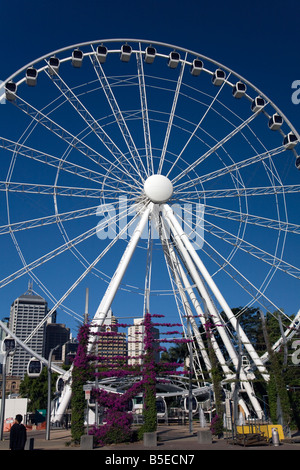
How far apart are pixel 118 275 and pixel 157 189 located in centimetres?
675

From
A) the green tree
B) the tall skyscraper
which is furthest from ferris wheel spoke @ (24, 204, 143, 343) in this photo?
the tall skyscraper

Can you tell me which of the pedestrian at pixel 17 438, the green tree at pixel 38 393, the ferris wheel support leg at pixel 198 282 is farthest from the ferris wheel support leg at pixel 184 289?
the green tree at pixel 38 393

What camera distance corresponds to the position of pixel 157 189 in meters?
31.4

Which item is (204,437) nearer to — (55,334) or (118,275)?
(118,275)

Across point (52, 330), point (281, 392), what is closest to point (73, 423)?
point (281, 392)

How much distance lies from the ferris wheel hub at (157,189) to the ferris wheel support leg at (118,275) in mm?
820

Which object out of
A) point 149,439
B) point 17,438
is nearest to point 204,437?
point 149,439

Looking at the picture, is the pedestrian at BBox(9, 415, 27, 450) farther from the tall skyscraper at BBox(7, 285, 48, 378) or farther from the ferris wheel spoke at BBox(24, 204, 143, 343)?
the tall skyscraper at BBox(7, 285, 48, 378)

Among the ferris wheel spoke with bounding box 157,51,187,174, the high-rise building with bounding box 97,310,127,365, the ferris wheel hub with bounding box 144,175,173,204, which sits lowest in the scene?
the high-rise building with bounding box 97,310,127,365

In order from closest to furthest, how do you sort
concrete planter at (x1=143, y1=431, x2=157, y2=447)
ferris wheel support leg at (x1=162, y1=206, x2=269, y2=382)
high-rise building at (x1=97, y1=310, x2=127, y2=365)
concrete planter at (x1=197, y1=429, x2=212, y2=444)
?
1. concrete planter at (x1=143, y1=431, x2=157, y2=447)
2. concrete planter at (x1=197, y1=429, x2=212, y2=444)
3. high-rise building at (x1=97, y1=310, x2=127, y2=365)
4. ferris wheel support leg at (x1=162, y1=206, x2=269, y2=382)

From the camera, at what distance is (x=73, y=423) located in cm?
2234

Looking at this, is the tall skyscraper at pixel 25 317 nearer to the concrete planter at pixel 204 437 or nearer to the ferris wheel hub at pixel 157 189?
the ferris wheel hub at pixel 157 189

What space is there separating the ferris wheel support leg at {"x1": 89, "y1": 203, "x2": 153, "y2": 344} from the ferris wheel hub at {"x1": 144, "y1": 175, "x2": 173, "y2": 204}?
820mm

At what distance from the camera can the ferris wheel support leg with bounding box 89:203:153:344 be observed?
27.2 metres
